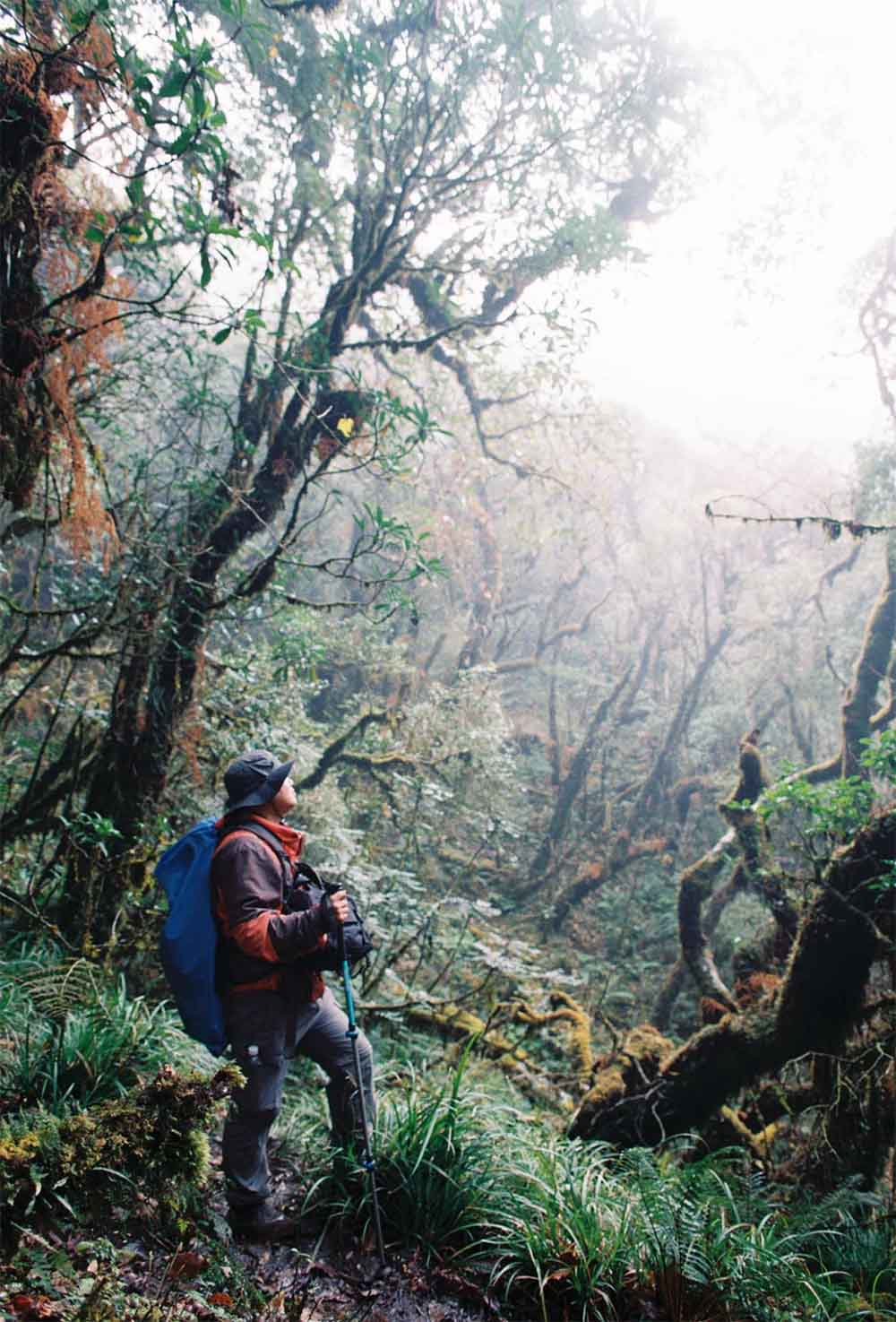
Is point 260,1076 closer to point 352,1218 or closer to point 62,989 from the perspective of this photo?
point 352,1218

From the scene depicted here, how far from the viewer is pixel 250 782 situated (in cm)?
323

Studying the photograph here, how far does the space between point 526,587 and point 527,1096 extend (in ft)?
57.4

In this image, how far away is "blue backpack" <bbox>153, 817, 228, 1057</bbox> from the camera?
114 inches

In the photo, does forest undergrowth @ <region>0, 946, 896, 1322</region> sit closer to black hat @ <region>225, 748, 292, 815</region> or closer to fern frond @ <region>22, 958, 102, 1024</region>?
fern frond @ <region>22, 958, 102, 1024</region>

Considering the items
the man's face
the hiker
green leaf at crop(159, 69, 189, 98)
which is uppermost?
green leaf at crop(159, 69, 189, 98)

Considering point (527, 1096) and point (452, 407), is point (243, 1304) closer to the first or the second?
point (527, 1096)

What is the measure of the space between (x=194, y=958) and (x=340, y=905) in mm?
608

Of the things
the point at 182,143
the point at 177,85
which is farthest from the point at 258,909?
the point at 177,85

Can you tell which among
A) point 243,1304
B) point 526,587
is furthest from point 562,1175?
point 526,587

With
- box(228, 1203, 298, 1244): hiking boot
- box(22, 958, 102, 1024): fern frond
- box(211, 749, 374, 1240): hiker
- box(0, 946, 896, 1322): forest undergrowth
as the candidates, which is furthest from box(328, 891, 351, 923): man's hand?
box(22, 958, 102, 1024): fern frond

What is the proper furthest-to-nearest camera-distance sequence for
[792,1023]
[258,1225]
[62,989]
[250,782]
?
[792,1023]
[62,989]
[250,782]
[258,1225]

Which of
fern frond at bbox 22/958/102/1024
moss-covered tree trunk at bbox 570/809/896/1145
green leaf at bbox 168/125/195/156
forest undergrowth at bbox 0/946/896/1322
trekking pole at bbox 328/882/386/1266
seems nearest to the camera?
forest undergrowth at bbox 0/946/896/1322

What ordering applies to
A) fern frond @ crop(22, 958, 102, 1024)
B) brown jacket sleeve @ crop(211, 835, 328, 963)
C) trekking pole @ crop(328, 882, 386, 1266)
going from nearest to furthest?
trekking pole @ crop(328, 882, 386, 1266) → brown jacket sleeve @ crop(211, 835, 328, 963) → fern frond @ crop(22, 958, 102, 1024)

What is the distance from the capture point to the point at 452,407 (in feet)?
52.5
